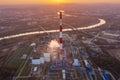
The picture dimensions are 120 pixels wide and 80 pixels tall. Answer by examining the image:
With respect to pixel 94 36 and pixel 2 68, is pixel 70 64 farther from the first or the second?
pixel 94 36

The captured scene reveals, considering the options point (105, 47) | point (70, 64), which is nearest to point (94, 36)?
point (105, 47)

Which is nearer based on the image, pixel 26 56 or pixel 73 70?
pixel 73 70

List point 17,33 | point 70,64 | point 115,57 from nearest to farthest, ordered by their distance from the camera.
→ point 70,64 → point 115,57 → point 17,33

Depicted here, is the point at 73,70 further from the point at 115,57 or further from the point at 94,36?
the point at 94,36

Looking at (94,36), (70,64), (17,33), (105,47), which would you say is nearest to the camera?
(70,64)

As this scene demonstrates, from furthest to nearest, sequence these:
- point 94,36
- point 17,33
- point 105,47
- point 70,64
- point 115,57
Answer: point 17,33 → point 94,36 → point 105,47 → point 115,57 → point 70,64

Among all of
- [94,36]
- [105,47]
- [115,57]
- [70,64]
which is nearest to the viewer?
[70,64]

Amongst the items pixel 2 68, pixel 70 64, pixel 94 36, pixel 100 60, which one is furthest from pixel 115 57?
pixel 2 68

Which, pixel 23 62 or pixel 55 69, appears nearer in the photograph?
pixel 55 69
